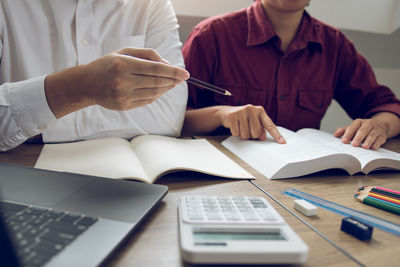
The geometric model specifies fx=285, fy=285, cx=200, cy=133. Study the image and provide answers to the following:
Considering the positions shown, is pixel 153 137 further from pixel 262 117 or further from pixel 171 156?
pixel 262 117

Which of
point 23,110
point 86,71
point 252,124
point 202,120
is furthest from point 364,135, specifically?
point 23,110

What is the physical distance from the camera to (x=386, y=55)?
72.6 inches

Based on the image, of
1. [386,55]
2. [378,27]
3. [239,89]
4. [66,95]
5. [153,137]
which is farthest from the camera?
[386,55]

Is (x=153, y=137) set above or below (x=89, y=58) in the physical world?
below

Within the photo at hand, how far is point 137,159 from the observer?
547 mm

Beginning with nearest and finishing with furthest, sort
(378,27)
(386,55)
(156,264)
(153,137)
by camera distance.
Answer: (156,264) → (153,137) → (378,27) → (386,55)

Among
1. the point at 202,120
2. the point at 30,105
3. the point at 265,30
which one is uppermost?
the point at 265,30

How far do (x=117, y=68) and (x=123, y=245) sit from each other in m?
0.28

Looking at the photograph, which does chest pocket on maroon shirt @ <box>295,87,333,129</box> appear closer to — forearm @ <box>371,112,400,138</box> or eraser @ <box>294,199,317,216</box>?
forearm @ <box>371,112,400,138</box>

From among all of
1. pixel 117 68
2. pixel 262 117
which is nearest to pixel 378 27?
pixel 262 117

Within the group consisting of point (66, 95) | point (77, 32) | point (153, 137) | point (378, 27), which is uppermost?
point (378, 27)

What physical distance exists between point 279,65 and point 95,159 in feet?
2.80

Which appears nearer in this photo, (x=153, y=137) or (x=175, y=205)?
(x=175, y=205)

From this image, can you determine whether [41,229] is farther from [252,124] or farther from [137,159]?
[252,124]
